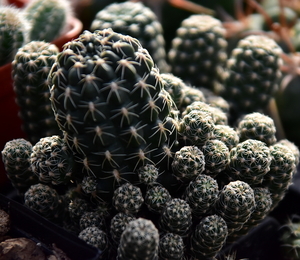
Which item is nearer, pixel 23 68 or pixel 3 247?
pixel 3 247

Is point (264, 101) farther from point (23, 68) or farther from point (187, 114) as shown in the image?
point (23, 68)

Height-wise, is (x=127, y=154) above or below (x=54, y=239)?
above

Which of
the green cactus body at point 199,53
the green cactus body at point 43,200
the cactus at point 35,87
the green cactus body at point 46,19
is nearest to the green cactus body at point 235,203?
the green cactus body at point 43,200

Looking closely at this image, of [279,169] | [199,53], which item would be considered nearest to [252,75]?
[199,53]

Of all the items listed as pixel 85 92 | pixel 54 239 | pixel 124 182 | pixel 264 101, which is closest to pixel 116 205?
pixel 124 182

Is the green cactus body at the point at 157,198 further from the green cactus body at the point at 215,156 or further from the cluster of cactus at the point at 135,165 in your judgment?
the green cactus body at the point at 215,156

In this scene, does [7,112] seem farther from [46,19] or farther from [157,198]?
[157,198]

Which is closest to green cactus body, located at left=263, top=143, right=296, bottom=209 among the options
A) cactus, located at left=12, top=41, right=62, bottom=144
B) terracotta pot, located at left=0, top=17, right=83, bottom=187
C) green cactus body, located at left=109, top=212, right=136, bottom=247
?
green cactus body, located at left=109, top=212, right=136, bottom=247
